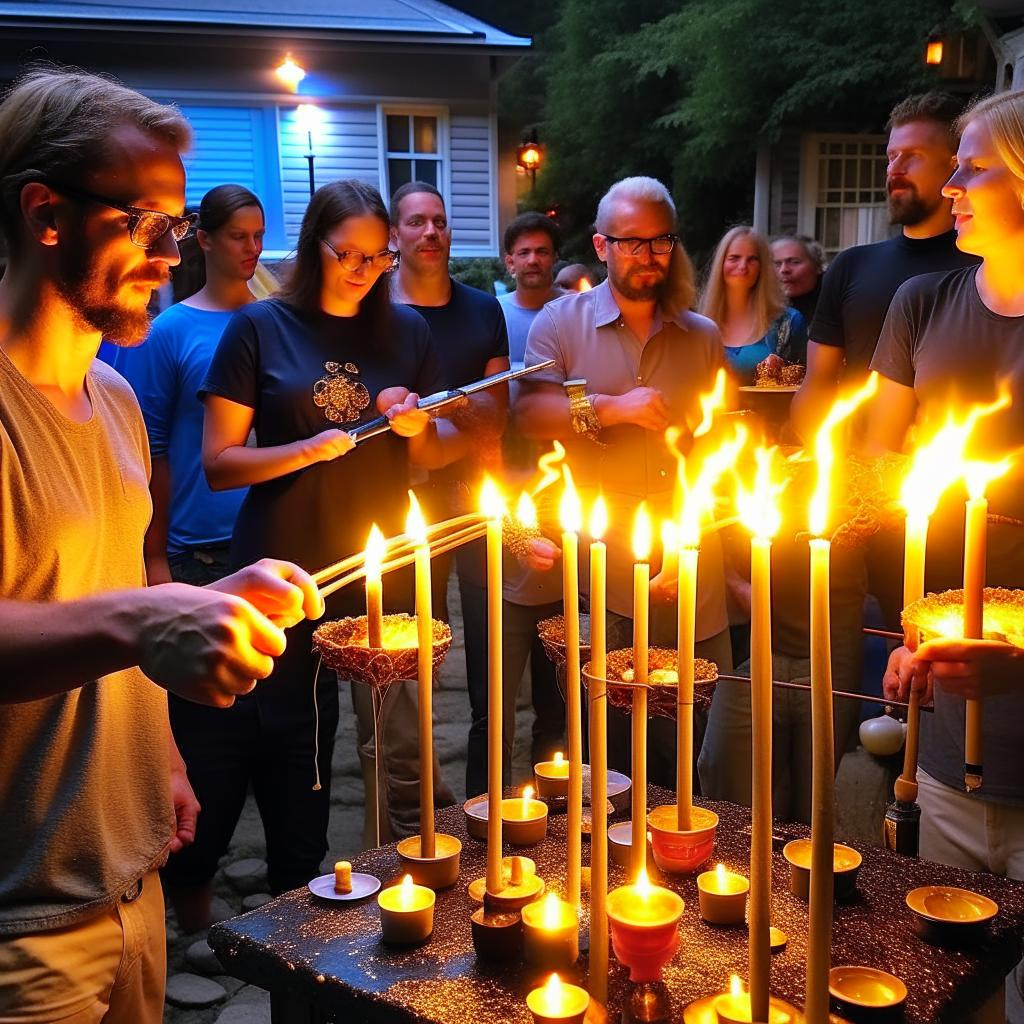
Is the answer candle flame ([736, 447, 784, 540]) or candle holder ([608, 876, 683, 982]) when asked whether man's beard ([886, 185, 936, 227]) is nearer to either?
candle flame ([736, 447, 784, 540])

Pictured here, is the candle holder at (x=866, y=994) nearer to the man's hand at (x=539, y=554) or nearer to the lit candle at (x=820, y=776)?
the lit candle at (x=820, y=776)

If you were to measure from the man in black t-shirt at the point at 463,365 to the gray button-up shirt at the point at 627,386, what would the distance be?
0.90 ft

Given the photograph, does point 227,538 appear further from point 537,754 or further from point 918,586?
point 918,586

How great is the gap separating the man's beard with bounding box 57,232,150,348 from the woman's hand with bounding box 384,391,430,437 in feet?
4.93

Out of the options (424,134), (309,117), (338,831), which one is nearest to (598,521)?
(338,831)

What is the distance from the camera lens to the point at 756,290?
530 cm

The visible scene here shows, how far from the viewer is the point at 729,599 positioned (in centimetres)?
484

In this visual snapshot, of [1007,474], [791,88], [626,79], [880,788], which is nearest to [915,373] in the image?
[1007,474]

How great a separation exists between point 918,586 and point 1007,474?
910 millimetres

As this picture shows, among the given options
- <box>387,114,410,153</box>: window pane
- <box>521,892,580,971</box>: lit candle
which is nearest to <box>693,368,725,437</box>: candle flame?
<box>521,892,580,971</box>: lit candle

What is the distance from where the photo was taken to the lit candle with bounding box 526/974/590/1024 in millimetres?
1376

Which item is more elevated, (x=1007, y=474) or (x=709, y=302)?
(x=709, y=302)

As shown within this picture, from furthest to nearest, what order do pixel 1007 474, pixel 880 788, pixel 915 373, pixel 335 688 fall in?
pixel 880 788 → pixel 335 688 → pixel 915 373 → pixel 1007 474

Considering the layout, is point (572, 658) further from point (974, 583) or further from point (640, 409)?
point (640, 409)
